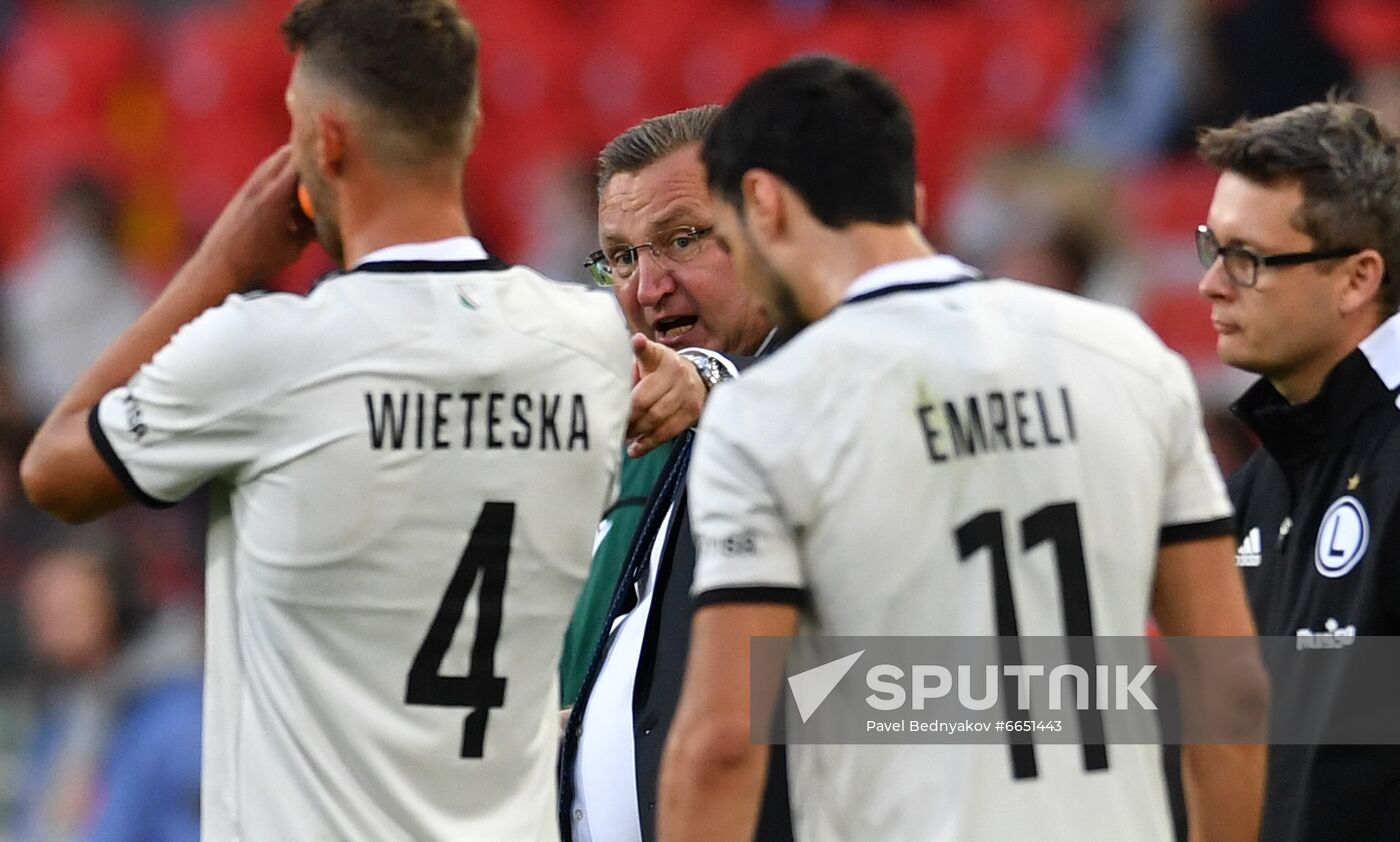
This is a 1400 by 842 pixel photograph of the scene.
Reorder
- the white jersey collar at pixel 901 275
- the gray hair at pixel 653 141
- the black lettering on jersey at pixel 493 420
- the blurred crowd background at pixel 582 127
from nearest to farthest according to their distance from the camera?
1. the white jersey collar at pixel 901 275
2. the black lettering on jersey at pixel 493 420
3. the gray hair at pixel 653 141
4. the blurred crowd background at pixel 582 127

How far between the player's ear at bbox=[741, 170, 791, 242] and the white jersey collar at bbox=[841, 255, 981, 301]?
12 cm

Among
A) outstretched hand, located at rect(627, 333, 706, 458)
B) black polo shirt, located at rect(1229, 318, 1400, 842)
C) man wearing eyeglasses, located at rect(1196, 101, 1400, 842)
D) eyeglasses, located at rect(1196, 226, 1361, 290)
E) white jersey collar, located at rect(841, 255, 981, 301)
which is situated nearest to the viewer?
white jersey collar, located at rect(841, 255, 981, 301)

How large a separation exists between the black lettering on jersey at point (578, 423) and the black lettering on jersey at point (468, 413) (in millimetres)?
145

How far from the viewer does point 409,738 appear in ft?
8.62

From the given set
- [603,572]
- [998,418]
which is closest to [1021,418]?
[998,418]

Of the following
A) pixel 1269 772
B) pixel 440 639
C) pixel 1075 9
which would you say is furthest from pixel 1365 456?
pixel 1075 9

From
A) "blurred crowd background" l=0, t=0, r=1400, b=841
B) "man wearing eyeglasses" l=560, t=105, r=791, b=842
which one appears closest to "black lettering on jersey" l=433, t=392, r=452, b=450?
"man wearing eyeglasses" l=560, t=105, r=791, b=842

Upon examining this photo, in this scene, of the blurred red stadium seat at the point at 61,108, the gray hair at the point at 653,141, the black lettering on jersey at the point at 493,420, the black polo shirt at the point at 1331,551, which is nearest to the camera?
the black lettering on jersey at the point at 493,420

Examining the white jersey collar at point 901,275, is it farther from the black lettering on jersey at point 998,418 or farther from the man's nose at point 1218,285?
the man's nose at point 1218,285

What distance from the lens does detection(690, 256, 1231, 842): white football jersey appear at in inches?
96.7

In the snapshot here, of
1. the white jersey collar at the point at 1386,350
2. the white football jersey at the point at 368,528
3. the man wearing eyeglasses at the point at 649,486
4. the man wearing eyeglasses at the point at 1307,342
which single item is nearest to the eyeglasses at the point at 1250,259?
the man wearing eyeglasses at the point at 1307,342

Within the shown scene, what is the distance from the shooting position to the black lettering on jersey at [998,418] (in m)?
2.50

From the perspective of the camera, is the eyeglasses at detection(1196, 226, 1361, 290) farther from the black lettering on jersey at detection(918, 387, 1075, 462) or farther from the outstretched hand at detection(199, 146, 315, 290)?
the outstretched hand at detection(199, 146, 315, 290)

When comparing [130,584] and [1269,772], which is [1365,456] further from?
[130,584]
